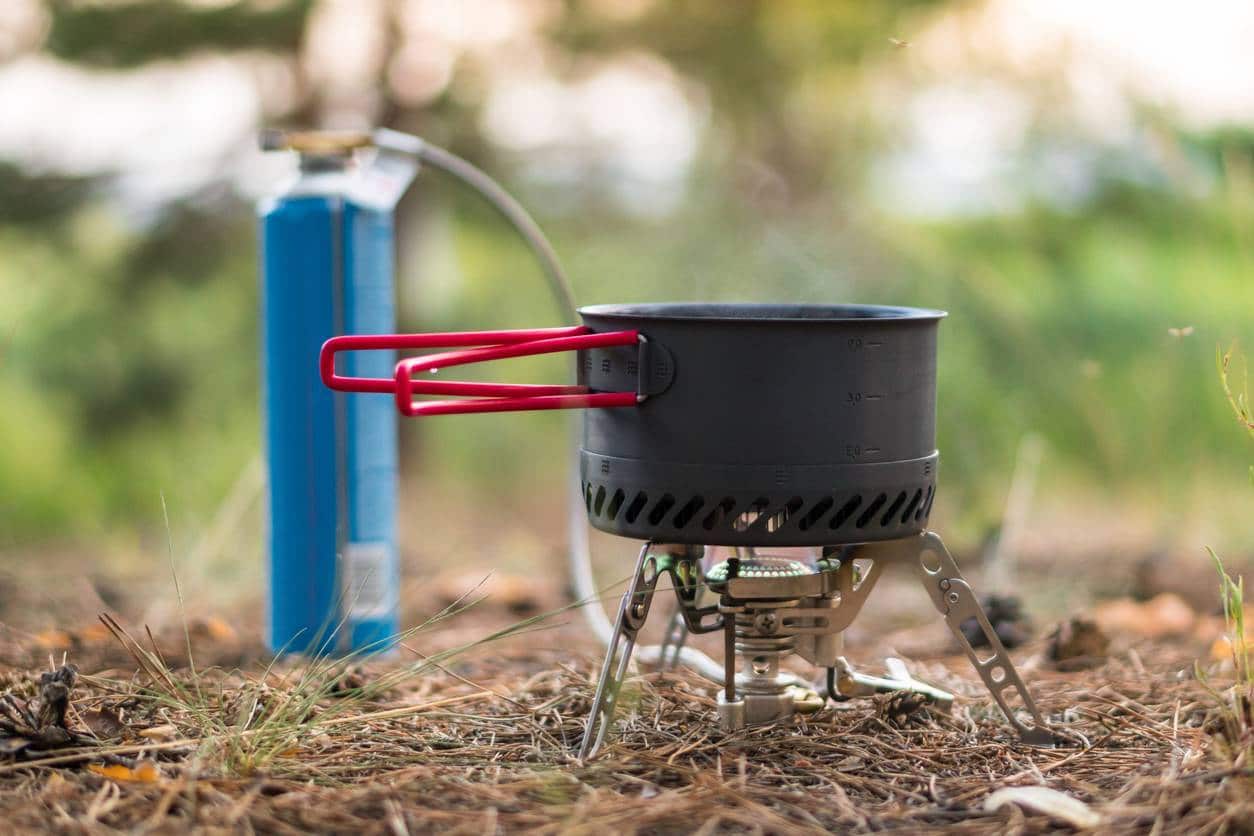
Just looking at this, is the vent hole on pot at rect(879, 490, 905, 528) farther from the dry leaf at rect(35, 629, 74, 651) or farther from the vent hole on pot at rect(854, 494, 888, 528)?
the dry leaf at rect(35, 629, 74, 651)

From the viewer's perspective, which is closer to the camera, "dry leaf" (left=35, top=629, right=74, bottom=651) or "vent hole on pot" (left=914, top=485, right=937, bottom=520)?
"vent hole on pot" (left=914, top=485, right=937, bottom=520)

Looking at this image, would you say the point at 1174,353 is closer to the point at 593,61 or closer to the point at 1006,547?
the point at 1006,547

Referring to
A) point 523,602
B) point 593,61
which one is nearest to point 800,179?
point 593,61

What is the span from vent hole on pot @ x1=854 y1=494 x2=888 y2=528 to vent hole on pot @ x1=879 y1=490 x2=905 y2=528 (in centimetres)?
2

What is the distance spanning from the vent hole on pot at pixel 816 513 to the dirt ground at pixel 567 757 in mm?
401

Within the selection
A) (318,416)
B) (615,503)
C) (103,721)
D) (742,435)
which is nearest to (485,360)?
(615,503)

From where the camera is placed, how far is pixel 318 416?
129 inches

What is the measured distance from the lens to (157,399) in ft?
18.9

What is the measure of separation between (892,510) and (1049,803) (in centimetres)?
54

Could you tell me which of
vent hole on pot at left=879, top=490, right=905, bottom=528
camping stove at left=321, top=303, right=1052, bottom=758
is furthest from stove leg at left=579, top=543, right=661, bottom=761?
vent hole on pot at left=879, top=490, right=905, bottom=528

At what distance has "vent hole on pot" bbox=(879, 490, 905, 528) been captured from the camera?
94.0 inches

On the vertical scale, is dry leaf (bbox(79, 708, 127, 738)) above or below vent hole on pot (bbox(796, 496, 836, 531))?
below

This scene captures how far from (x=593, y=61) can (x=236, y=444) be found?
2265 millimetres

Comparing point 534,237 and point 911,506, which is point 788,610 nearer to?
point 911,506
